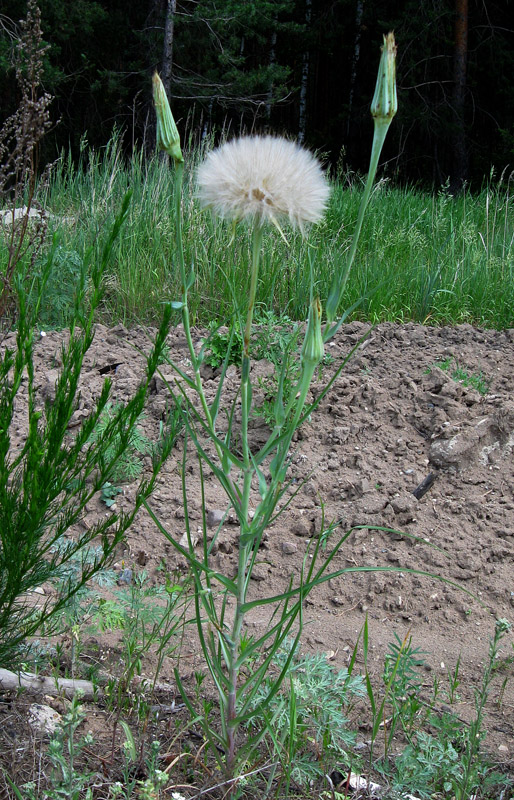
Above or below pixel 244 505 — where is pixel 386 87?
above

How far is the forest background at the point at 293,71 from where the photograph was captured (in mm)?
11602

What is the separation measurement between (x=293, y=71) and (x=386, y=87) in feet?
50.0

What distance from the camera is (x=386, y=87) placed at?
1.12 meters

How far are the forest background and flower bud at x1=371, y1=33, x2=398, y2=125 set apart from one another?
10.7 meters

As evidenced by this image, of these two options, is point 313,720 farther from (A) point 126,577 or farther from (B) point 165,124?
(B) point 165,124

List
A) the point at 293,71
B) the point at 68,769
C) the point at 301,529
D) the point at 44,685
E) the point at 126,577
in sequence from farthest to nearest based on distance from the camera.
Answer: the point at 293,71 → the point at 301,529 → the point at 126,577 → the point at 44,685 → the point at 68,769

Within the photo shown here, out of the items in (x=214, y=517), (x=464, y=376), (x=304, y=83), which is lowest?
(x=214, y=517)

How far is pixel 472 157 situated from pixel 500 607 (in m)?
14.3

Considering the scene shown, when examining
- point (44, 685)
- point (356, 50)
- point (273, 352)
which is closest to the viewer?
point (44, 685)

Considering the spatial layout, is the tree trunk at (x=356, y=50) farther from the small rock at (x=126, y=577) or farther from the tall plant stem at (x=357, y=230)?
the tall plant stem at (x=357, y=230)

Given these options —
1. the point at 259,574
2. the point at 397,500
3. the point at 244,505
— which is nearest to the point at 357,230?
the point at 244,505

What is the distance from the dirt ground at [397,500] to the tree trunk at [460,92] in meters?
10.3

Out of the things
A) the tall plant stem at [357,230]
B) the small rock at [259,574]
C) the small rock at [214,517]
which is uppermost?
the tall plant stem at [357,230]

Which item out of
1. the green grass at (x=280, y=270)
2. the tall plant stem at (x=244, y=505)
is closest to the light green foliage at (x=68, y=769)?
the tall plant stem at (x=244, y=505)
